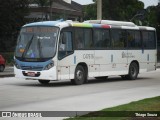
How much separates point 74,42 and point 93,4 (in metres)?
53.2

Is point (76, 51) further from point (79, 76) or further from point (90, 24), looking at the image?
point (90, 24)

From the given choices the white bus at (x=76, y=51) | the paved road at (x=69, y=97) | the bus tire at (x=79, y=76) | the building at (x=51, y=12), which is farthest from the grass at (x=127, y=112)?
the building at (x=51, y=12)

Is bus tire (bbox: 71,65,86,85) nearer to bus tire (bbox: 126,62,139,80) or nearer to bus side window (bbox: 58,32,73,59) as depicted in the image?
bus side window (bbox: 58,32,73,59)

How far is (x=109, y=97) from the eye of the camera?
18.5 m

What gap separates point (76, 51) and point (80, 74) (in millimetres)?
1064

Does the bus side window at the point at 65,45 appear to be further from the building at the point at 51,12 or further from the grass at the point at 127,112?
the building at the point at 51,12

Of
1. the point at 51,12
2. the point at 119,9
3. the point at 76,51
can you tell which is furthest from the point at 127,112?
the point at 119,9

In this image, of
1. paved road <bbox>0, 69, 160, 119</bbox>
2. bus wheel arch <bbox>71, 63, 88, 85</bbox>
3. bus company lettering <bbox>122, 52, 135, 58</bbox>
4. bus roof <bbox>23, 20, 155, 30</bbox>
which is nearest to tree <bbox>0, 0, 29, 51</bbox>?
bus roof <bbox>23, 20, 155, 30</bbox>

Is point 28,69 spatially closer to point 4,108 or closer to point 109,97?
point 109,97

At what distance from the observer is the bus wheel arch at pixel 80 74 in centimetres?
2403

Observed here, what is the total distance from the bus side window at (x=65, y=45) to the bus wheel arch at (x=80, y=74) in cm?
102

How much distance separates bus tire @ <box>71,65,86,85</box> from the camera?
78.8 ft

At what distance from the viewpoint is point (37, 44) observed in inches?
912

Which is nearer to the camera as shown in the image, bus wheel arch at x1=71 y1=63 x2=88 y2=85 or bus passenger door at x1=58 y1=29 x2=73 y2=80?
bus passenger door at x1=58 y1=29 x2=73 y2=80
